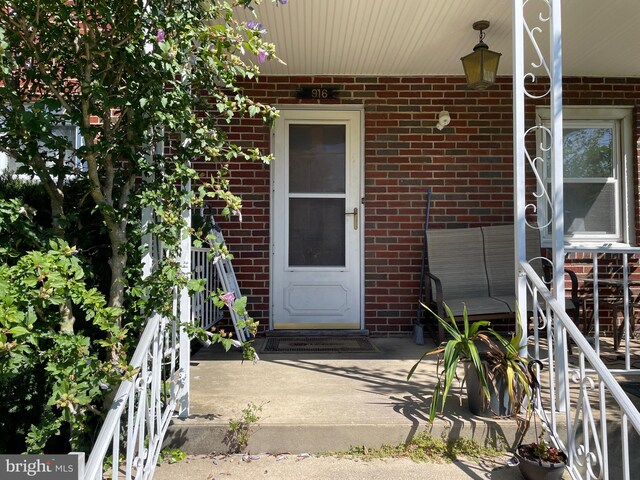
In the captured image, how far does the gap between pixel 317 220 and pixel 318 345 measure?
1259 millimetres

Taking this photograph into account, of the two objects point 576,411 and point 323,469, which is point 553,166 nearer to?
point 576,411

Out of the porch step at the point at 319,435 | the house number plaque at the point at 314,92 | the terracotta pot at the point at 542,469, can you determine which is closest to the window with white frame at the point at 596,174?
the house number plaque at the point at 314,92

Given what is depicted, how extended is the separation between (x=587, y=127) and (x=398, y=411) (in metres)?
3.80

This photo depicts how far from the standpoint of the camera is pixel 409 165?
15.5 ft

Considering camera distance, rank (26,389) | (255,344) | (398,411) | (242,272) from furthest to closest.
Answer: (242,272) < (255,344) < (398,411) < (26,389)

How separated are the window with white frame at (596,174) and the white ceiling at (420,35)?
0.47m

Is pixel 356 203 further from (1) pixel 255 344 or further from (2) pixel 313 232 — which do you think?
(1) pixel 255 344

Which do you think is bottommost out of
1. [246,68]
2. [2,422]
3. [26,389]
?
[2,422]

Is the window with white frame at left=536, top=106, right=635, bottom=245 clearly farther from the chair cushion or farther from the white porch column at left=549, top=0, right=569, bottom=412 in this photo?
the white porch column at left=549, top=0, right=569, bottom=412

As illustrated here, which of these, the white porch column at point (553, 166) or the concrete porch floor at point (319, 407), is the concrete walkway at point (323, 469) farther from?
the white porch column at point (553, 166)

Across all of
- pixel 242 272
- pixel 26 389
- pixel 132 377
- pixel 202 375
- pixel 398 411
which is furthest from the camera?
pixel 242 272

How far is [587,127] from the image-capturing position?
4820mm

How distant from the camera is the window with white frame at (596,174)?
15.5ft

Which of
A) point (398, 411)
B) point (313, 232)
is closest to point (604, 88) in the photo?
point (313, 232)
